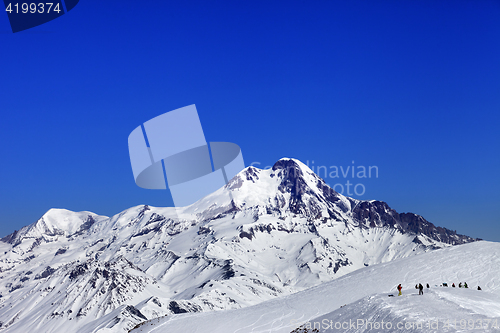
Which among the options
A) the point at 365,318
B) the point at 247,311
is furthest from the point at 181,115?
the point at 247,311

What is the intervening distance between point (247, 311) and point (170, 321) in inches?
480

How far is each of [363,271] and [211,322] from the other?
34.8 meters

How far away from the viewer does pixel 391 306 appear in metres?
34.9

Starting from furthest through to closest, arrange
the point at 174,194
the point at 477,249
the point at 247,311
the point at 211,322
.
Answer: the point at 477,249 < the point at 247,311 < the point at 211,322 < the point at 174,194

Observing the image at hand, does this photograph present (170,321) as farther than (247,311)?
No

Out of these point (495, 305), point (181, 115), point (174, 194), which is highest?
point (181, 115)

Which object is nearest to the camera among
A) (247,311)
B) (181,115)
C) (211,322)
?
(181,115)

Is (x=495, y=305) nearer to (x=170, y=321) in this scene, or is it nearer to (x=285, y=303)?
(x=285, y=303)

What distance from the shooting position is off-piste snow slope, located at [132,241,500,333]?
30105 mm

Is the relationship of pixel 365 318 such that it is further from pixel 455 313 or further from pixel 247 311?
pixel 247 311

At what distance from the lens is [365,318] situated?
34844 millimetres

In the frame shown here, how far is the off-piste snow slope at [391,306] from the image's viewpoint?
30.1 metres

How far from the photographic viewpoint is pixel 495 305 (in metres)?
37.6

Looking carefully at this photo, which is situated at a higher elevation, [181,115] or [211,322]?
[181,115]
